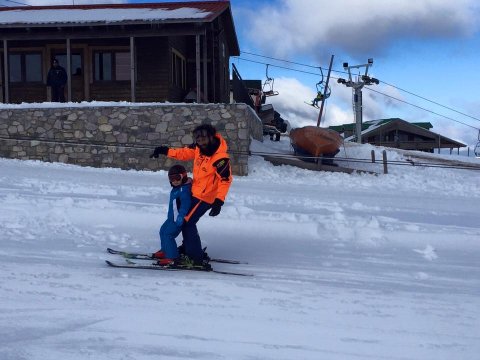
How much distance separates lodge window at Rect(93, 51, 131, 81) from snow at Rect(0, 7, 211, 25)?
131cm

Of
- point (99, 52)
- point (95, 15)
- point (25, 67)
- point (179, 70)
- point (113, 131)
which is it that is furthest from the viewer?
point (179, 70)

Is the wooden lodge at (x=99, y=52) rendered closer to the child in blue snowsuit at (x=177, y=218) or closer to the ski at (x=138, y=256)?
the ski at (x=138, y=256)

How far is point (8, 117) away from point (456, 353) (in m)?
14.4

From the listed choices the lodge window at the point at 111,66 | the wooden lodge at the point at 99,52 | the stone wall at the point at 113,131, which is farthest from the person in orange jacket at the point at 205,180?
the lodge window at the point at 111,66

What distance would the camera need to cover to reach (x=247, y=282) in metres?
5.47

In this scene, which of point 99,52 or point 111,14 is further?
point 99,52

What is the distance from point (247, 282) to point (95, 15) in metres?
14.6

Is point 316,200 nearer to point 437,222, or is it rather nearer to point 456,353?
point 437,222

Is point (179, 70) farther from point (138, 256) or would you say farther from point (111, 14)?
point (138, 256)

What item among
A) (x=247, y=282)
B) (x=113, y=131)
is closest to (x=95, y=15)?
(x=113, y=131)

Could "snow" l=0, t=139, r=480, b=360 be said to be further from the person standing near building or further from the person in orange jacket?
the person standing near building

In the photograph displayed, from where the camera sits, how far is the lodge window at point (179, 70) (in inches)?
763

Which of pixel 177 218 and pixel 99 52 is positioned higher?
pixel 99 52

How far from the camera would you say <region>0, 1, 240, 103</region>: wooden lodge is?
55.5ft
